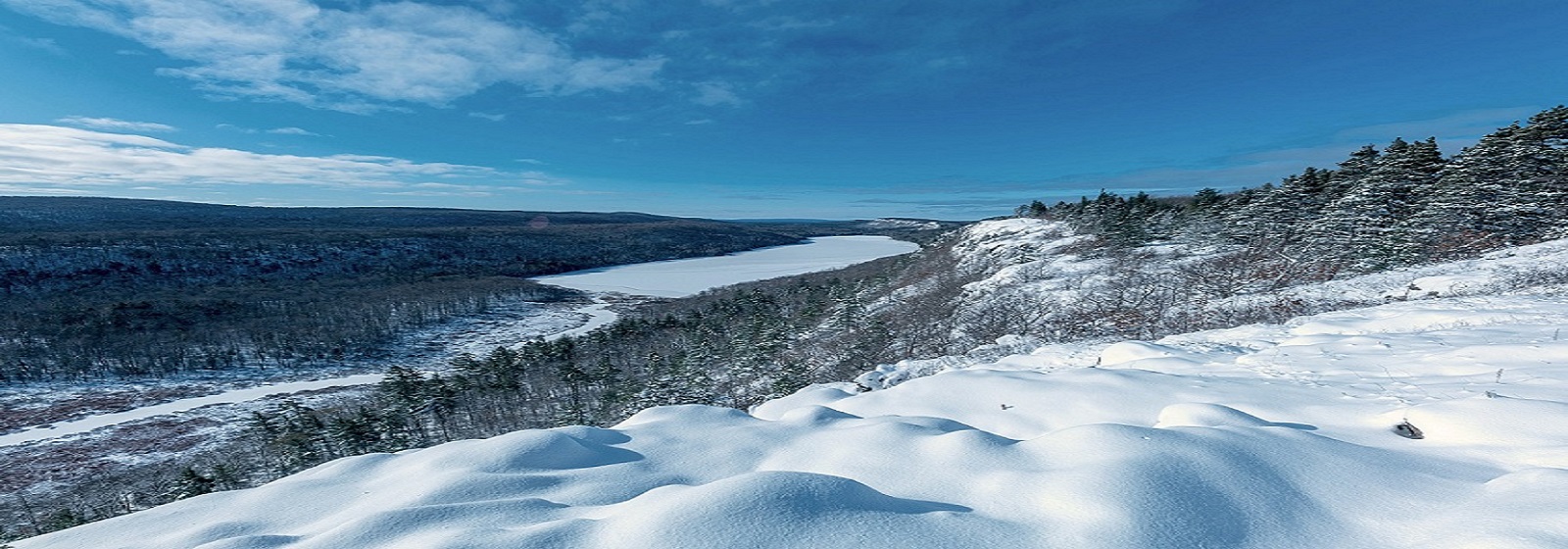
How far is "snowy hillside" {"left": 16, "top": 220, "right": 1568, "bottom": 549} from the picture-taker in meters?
2.49

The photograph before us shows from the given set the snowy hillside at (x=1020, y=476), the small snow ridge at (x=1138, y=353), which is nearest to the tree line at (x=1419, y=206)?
the small snow ridge at (x=1138, y=353)

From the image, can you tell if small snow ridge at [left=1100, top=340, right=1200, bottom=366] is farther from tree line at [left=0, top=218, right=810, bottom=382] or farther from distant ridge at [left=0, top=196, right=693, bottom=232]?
distant ridge at [left=0, top=196, right=693, bottom=232]

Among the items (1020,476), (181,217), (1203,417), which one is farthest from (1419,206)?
(181,217)

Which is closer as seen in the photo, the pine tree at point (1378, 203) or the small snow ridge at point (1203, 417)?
the small snow ridge at point (1203, 417)

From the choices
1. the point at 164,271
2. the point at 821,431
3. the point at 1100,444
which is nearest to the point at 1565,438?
the point at 1100,444

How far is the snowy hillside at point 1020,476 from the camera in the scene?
2492 millimetres

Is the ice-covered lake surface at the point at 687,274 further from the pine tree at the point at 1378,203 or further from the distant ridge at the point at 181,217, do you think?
the distant ridge at the point at 181,217

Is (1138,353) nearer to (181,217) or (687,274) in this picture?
(687,274)

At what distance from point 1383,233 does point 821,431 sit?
27.3m

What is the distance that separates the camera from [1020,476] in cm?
314

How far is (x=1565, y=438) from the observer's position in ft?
10.8

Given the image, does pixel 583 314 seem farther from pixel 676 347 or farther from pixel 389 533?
pixel 389 533

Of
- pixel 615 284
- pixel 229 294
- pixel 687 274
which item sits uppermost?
pixel 229 294

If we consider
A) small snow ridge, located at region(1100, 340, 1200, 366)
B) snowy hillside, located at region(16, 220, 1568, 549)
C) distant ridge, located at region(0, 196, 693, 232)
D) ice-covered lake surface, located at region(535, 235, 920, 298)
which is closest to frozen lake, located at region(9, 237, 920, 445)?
ice-covered lake surface, located at region(535, 235, 920, 298)
